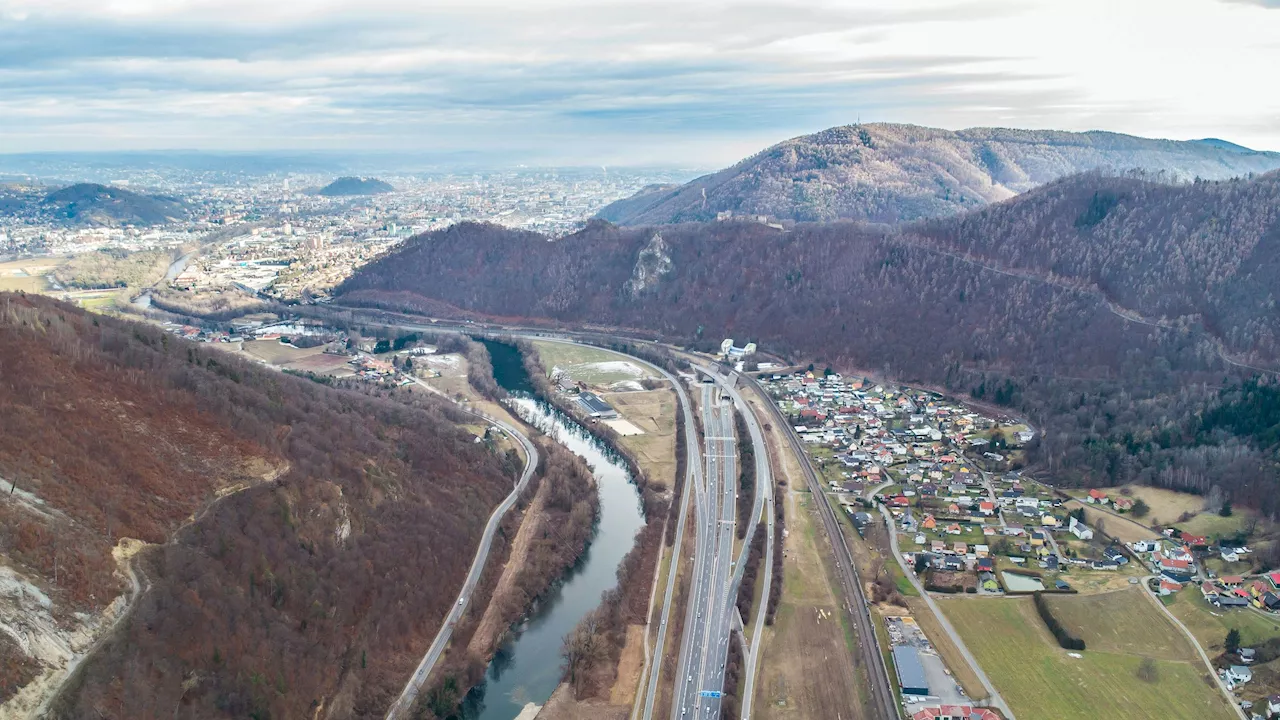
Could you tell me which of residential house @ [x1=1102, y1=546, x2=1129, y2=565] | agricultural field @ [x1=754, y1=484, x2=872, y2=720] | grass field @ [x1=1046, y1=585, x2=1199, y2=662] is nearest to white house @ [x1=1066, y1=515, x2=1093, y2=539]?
residential house @ [x1=1102, y1=546, x2=1129, y2=565]

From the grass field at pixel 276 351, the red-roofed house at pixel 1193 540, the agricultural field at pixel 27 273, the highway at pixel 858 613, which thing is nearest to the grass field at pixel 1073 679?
the highway at pixel 858 613

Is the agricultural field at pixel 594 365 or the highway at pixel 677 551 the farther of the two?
the agricultural field at pixel 594 365

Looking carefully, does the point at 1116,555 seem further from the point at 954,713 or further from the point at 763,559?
the point at 763,559

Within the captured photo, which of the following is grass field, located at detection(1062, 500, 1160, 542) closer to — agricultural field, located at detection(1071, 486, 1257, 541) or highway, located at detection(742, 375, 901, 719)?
agricultural field, located at detection(1071, 486, 1257, 541)

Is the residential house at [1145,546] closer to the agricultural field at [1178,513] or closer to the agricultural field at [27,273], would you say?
the agricultural field at [1178,513]

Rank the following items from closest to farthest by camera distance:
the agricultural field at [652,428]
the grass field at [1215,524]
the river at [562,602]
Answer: the river at [562,602] < the grass field at [1215,524] < the agricultural field at [652,428]
